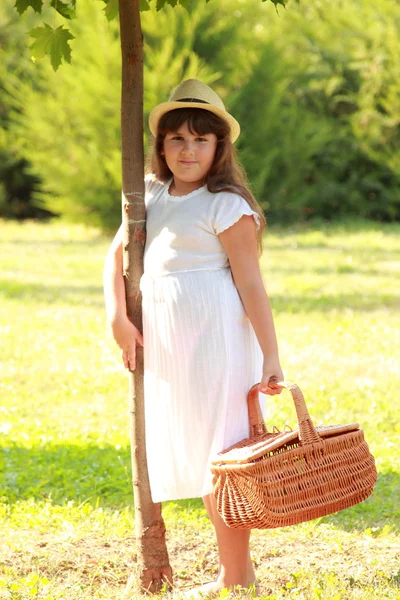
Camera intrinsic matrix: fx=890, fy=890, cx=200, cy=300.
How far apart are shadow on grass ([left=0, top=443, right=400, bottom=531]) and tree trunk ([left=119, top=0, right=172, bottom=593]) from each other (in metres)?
0.93

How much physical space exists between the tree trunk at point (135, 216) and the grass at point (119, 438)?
32 cm

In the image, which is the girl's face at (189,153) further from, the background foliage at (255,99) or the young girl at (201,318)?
the background foliage at (255,99)

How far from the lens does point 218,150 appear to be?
2912 mm

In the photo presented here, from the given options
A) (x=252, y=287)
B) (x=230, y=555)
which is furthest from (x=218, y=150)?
(x=230, y=555)

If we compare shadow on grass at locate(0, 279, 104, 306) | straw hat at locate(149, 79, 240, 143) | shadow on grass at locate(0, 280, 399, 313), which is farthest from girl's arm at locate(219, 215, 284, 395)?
shadow on grass at locate(0, 279, 104, 306)

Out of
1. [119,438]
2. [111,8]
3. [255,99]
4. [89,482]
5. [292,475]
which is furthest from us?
[255,99]

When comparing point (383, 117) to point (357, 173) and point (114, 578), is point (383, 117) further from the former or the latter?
point (114, 578)

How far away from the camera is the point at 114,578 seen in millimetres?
3215

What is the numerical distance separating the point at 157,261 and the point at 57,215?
16.3 meters

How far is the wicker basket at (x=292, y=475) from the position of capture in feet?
8.14

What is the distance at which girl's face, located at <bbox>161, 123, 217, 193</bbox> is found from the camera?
2834 mm

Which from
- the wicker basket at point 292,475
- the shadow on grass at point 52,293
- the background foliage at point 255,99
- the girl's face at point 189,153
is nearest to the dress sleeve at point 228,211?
the girl's face at point 189,153

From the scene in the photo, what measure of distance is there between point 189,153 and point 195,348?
616 millimetres

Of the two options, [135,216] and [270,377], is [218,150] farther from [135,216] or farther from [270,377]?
[270,377]
